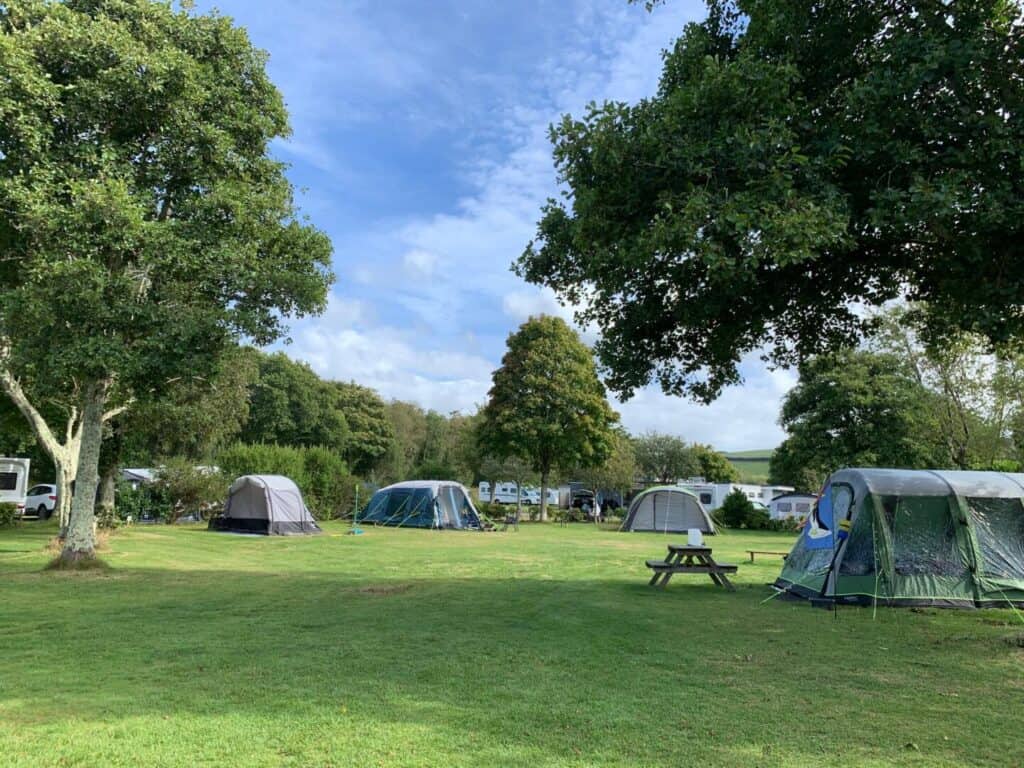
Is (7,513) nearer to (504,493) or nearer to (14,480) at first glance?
(14,480)

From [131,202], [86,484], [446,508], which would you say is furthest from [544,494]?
[131,202]

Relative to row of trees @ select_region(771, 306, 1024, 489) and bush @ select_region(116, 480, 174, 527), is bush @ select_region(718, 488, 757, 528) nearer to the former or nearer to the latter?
row of trees @ select_region(771, 306, 1024, 489)

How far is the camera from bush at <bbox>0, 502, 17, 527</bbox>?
71.0ft

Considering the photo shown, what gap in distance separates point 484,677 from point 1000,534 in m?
8.48

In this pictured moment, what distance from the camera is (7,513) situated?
71.4ft

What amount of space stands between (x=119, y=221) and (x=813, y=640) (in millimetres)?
11131

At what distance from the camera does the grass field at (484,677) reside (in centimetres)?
422

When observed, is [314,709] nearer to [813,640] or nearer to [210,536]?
[813,640]

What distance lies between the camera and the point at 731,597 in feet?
35.3

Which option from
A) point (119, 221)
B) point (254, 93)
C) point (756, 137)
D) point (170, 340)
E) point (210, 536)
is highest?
point (254, 93)

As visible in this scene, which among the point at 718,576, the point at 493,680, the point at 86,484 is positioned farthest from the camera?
the point at 86,484

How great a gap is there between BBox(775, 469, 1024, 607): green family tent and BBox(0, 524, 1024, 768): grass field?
0.40 m

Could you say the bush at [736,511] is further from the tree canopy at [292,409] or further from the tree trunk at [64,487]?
the tree trunk at [64,487]

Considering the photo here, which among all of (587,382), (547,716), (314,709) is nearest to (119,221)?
(314,709)
